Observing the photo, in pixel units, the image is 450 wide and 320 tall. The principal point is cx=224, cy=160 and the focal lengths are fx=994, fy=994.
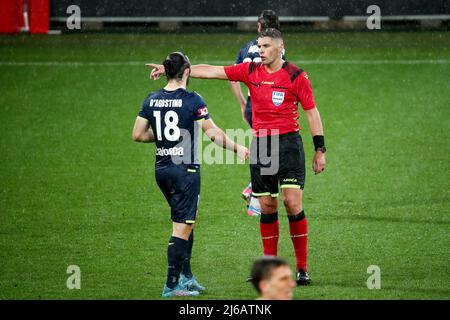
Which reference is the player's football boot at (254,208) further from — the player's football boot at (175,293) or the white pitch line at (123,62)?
the white pitch line at (123,62)

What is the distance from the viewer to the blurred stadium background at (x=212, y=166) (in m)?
10.5

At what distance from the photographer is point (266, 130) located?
1005 cm

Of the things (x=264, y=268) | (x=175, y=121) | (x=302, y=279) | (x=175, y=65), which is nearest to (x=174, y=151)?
(x=175, y=121)

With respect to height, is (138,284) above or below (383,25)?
below

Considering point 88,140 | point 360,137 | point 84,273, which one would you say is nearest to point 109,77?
point 88,140

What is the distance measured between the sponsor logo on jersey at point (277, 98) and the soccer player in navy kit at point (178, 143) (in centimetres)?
82

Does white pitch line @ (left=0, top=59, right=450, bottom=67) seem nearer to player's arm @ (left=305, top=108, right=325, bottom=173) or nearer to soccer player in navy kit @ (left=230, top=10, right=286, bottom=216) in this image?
soccer player in navy kit @ (left=230, top=10, right=286, bottom=216)

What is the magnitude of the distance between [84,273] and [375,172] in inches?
245

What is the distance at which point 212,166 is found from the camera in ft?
52.4

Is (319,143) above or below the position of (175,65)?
below

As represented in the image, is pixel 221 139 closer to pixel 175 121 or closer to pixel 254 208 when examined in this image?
pixel 175 121

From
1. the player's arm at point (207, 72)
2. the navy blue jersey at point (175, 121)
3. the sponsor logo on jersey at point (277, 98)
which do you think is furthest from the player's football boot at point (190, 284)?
the player's arm at point (207, 72)

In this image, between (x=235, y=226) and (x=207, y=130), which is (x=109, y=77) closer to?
(x=235, y=226)

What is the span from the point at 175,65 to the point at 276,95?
1211 mm
